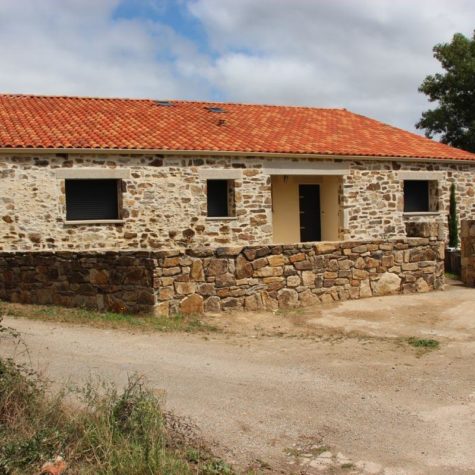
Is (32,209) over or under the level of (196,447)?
over

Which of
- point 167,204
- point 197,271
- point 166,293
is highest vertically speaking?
point 167,204

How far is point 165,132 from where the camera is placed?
1661 centimetres

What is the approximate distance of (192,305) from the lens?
31.5 ft

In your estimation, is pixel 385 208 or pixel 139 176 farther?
pixel 385 208

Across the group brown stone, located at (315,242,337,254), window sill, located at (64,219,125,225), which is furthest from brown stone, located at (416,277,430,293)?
window sill, located at (64,219,125,225)

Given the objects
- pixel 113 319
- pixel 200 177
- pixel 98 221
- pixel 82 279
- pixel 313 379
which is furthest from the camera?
pixel 200 177

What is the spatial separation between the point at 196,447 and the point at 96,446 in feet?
2.36

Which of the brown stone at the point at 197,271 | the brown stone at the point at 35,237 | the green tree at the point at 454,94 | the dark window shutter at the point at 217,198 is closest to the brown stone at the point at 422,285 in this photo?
the brown stone at the point at 197,271

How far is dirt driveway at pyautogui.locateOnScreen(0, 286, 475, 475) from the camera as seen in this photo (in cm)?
443

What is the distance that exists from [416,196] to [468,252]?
5.93m

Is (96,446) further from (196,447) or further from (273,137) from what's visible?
(273,137)

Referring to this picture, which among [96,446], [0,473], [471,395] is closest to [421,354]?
[471,395]

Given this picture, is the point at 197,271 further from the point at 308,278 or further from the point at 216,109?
the point at 216,109

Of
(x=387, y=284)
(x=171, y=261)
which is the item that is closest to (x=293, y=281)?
(x=387, y=284)
